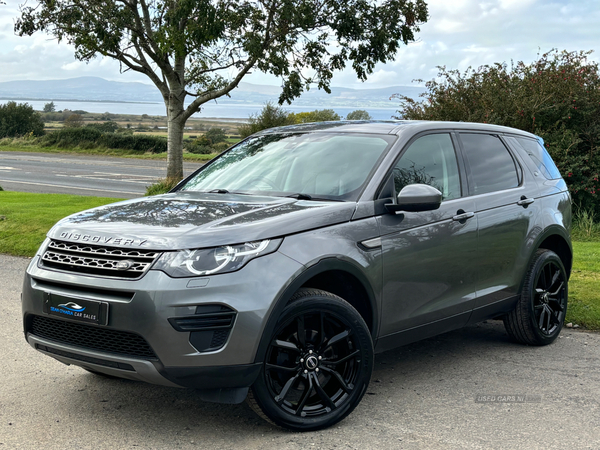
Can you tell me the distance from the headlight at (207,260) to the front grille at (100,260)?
0.09m

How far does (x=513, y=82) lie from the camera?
47.6 ft

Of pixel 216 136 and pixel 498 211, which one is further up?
pixel 498 211

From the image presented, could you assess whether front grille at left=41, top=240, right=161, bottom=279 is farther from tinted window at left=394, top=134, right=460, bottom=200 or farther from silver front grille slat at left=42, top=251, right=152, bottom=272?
tinted window at left=394, top=134, right=460, bottom=200

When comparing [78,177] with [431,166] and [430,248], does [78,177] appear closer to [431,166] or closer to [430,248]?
[431,166]

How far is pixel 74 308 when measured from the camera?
369 centimetres

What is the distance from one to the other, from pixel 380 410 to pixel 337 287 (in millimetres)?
805

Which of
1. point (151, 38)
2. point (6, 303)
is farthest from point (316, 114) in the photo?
Answer: point (6, 303)

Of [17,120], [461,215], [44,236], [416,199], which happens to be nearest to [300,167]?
[416,199]

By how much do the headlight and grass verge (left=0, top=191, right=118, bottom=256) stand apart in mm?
7246

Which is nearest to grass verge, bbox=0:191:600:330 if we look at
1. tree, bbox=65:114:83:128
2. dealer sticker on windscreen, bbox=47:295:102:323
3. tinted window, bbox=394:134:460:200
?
tinted window, bbox=394:134:460:200

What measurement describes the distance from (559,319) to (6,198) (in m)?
13.6

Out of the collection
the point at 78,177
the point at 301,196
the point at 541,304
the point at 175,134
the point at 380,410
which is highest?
the point at 175,134

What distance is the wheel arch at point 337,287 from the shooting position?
Answer: 12.0 ft

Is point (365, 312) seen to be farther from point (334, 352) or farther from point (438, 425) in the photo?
point (438, 425)
